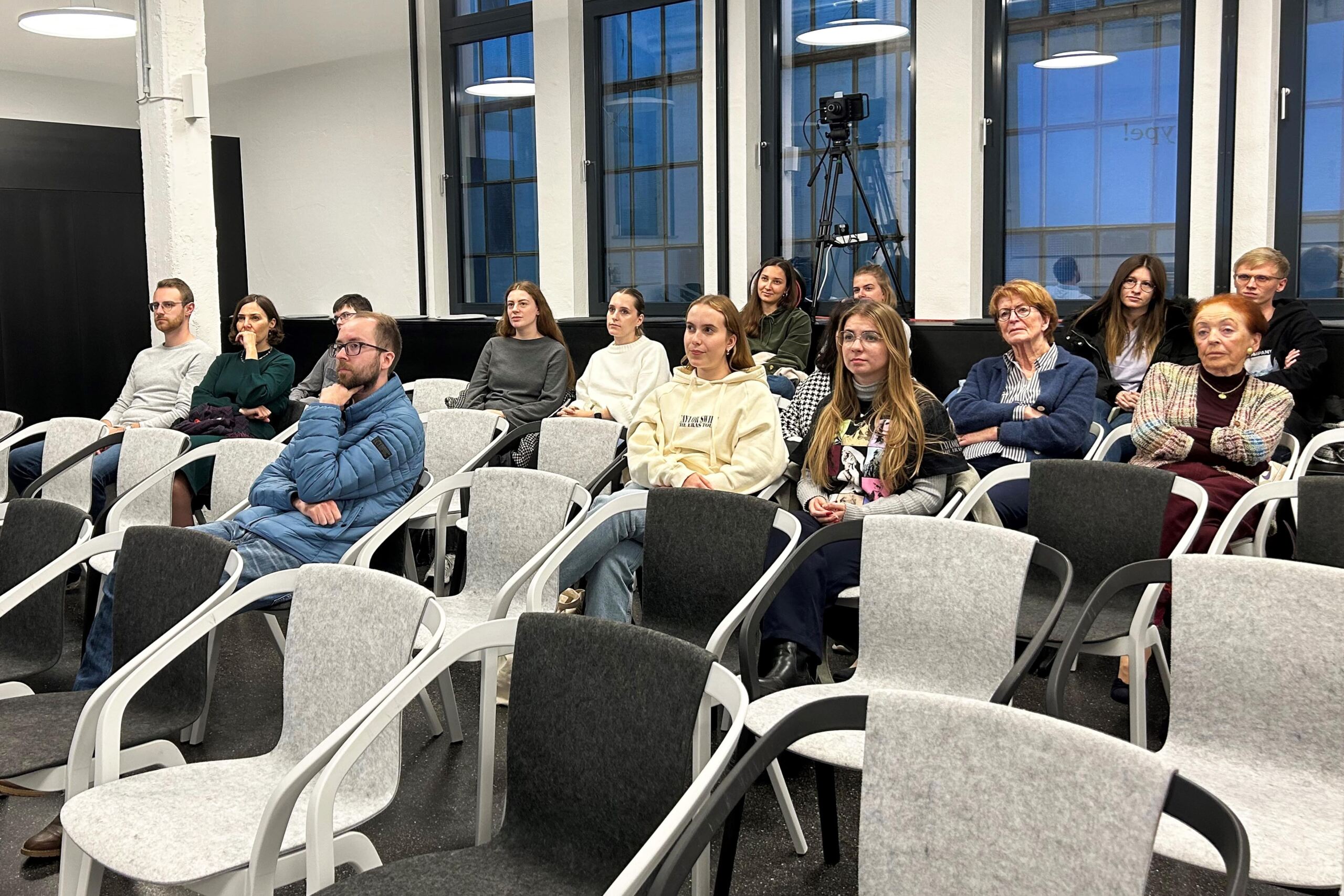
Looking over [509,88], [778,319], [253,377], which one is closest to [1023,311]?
[778,319]

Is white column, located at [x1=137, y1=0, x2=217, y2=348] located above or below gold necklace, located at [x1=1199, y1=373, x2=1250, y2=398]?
above

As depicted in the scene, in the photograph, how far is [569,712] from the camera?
1899mm

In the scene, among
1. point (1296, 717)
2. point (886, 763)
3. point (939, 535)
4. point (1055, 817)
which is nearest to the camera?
point (1055, 817)

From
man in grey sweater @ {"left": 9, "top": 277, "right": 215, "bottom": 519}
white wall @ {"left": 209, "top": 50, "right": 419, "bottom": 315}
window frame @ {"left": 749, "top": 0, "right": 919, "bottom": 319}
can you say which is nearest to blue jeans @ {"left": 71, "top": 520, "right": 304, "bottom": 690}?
man in grey sweater @ {"left": 9, "top": 277, "right": 215, "bottom": 519}

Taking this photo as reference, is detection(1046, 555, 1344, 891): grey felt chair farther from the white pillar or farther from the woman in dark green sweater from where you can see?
the white pillar

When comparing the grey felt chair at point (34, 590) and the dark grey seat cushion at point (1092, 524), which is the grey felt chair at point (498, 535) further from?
the dark grey seat cushion at point (1092, 524)

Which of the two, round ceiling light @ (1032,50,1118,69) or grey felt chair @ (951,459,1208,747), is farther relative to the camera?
round ceiling light @ (1032,50,1118,69)

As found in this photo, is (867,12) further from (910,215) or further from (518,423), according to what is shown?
(518,423)

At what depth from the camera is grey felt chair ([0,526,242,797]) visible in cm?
231

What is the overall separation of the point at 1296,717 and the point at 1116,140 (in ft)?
14.1

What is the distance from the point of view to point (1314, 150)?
5.25 m

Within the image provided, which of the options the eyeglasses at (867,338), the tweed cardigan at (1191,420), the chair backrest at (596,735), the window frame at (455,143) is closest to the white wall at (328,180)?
the window frame at (455,143)

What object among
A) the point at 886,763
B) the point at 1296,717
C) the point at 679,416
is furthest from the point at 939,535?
the point at 679,416

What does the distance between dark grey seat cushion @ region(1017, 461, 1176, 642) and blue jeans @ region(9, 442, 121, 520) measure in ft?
12.0
